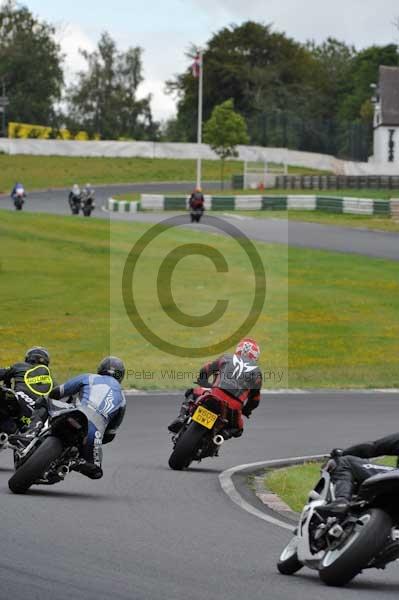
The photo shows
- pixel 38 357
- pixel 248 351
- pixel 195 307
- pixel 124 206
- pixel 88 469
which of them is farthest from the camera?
pixel 124 206

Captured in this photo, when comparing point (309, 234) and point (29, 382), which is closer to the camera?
point (29, 382)

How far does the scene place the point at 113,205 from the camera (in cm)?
6412

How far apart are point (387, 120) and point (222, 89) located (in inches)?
809

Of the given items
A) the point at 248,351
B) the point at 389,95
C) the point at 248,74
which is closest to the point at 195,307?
the point at 248,351

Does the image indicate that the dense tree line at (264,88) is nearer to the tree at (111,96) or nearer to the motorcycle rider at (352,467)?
the tree at (111,96)

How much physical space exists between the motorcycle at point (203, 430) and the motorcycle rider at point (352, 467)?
18.0 ft

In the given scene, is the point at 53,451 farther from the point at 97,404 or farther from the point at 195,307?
the point at 195,307

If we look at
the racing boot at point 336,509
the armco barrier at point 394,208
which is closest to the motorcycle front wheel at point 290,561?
the racing boot at point 336,509

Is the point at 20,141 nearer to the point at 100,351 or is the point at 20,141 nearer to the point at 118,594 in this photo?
the point at 100,351

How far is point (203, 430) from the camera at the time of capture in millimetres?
13523

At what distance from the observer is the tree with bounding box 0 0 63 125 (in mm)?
119375

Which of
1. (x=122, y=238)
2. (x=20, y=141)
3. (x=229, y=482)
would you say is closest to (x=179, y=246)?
(x=122, y=238)

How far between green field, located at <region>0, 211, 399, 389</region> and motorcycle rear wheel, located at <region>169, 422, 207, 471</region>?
9027 millimetres

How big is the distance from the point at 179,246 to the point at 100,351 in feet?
55.3
